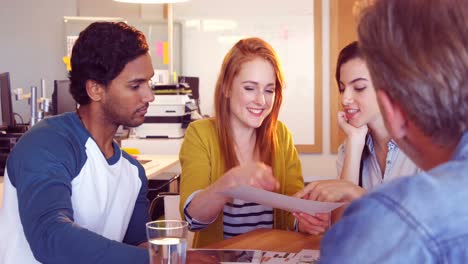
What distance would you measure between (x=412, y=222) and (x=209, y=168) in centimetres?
167

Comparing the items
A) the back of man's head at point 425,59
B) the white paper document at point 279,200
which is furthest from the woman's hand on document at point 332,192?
the back of man's head at point 425,59

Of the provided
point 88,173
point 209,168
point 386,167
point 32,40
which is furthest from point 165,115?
point 32,40

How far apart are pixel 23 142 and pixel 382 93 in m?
1.17

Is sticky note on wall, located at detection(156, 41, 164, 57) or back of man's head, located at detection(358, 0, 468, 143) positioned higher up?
sticky note on wall, located at detection(156, 41, 164, 57)

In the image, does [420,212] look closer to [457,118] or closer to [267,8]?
[457,118]

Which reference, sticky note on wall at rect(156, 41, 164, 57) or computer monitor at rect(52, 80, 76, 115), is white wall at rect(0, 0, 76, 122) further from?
computer monitor at rect(52, 80, 76, 115)

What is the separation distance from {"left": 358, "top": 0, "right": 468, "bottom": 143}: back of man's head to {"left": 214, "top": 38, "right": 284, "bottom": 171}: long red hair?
1.57 metres

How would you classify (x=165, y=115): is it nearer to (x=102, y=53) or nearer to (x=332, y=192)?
(x=102, y=53)

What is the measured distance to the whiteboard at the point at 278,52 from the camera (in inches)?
253

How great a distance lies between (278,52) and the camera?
6.45 meters

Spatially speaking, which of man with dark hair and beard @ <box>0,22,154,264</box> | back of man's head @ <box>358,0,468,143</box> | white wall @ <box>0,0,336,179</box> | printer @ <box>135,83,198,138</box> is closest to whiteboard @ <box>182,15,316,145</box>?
white wall @ <box>0,0,336,179</box>

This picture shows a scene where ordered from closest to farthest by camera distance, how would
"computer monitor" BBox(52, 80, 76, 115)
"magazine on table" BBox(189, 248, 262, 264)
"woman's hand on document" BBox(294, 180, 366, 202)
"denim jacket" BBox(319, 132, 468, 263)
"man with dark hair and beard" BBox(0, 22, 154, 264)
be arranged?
"denim jacket" BBox(319, 132, 468, 263) < "man with dark hair and beard" BBox(0, 22, 154, 264) < "magazine on table" BBox(189, 248, 262, 264) < "woman's hand on document" BBox(294, 180, 366, 202) < "computer monitor" BBox(52, 80, 76, 115)

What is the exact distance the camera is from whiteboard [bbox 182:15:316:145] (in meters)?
6.41

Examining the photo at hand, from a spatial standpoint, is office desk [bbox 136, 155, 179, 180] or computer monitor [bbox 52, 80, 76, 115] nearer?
office desk [bbox 136, 155, 179, 180]
